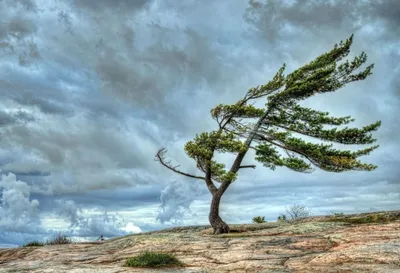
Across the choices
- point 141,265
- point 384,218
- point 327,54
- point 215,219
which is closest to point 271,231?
point 215,219

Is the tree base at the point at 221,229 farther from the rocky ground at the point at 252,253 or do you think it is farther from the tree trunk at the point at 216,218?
the rocky ground at the point at 252,253

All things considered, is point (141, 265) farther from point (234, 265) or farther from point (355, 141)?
point (355, 141)

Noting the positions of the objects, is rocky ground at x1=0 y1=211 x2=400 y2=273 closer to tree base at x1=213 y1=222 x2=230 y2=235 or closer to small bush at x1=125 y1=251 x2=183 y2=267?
small bush at x1=125 y1=251 x2=183 y2=267

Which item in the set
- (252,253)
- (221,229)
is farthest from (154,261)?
(221,229)

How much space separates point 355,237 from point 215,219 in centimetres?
1250

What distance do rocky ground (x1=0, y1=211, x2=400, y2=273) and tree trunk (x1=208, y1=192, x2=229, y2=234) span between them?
5770 mm

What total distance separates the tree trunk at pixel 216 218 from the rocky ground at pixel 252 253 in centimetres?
577

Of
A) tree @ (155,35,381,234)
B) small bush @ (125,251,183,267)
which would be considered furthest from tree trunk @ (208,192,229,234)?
small bush @ (125,251,183,267)

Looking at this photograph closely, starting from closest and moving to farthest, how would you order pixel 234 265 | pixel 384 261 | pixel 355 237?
pixel 384 261
pixel 234 265
pixel 355 237

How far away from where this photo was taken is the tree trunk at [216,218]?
1083 inches

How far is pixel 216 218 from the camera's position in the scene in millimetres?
27828

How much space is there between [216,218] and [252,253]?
12908 mm

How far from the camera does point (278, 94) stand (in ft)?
→ 95.3

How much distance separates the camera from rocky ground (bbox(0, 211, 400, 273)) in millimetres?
12539
